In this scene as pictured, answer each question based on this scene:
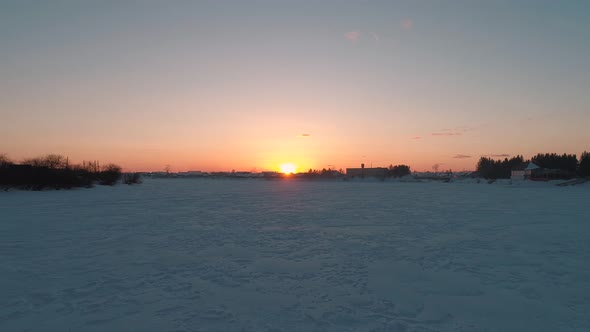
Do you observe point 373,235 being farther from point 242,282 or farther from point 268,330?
point 268,330

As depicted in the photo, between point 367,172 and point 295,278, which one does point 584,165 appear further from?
point 295,278

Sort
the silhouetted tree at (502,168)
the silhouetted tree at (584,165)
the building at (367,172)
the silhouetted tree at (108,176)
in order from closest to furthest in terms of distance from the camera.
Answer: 1. the silhouetted tree at (108,176)
2. the silhouetted tree at (584,165)
3. the silhouetted tree at (502,168)
4. the building at (367,172)

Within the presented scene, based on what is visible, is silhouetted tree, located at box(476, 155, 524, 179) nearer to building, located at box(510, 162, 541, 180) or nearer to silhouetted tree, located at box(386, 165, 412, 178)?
building, located at box(510, 162, 541, 180)

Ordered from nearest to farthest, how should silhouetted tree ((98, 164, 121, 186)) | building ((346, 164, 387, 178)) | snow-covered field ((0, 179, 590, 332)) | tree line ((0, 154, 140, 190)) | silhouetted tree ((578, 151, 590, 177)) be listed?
snow-covered field ((0, 179, 590, 332)) → tree line ((0, 154, 140, 190)) → silhouetted tree ((98, 164, 121, 186)) → silhouetted tree ((578, 151, 590, 177)) → building ((346, 164, 387, 178))

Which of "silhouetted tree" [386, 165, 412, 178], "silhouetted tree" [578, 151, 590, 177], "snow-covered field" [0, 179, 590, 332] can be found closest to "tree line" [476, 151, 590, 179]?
"silhouetted tree" [578, 151, 590, 177]

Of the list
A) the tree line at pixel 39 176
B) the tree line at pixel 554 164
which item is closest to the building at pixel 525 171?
the tree line at pixel 554 164

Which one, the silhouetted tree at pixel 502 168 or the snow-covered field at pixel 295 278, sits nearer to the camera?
the snow-covered field at pixel 295 278

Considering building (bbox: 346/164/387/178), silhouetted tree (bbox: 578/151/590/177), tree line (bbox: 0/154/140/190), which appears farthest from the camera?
building (bbox: 346/164/387/178)

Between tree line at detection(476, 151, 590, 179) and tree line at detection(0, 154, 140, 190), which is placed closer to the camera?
tree line at detection(0, 154, 140, 190)

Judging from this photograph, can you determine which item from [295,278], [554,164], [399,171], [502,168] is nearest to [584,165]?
[554,164]

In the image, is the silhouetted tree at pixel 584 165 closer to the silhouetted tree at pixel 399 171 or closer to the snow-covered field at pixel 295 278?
the silhouetted tree at pixel 399 171

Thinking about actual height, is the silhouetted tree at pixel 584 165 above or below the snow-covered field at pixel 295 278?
above

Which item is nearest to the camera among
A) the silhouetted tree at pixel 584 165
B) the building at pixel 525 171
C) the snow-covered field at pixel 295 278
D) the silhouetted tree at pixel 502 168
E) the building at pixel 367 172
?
the snow-covered field at pixel 295 278

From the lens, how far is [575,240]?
30.5 ft
